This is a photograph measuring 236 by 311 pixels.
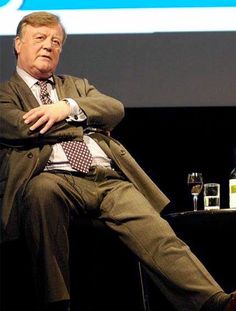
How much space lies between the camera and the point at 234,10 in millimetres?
3789

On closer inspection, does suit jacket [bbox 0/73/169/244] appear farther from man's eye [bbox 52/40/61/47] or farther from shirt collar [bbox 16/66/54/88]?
man's eye [bbox 52/40/61/47]

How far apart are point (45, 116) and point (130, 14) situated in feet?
3.26

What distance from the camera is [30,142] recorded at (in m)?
3.02

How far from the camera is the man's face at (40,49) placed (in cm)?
319

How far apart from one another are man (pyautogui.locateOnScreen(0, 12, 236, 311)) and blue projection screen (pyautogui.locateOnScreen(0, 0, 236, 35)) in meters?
0.54

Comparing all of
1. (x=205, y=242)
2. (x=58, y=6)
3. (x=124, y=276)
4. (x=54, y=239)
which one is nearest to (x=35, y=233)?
(x=54, y=239)

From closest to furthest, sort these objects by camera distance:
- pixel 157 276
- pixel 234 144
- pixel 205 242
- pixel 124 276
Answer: pixel 157 276, pixel 124 276, pixel 205 242, pixel 234 144

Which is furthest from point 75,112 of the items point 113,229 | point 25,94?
point 113,229

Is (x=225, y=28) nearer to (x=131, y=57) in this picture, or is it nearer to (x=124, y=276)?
(x=131, y=57)

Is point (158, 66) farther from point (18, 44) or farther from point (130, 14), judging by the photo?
point (18, 44)

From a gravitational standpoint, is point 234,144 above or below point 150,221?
above

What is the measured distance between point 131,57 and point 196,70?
0.97ft

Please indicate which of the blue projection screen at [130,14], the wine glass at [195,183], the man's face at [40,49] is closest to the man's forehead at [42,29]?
the man's face at [40,49]

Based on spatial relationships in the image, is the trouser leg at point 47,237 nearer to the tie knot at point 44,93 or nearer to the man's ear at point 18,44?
the tie knot at point 44,93
